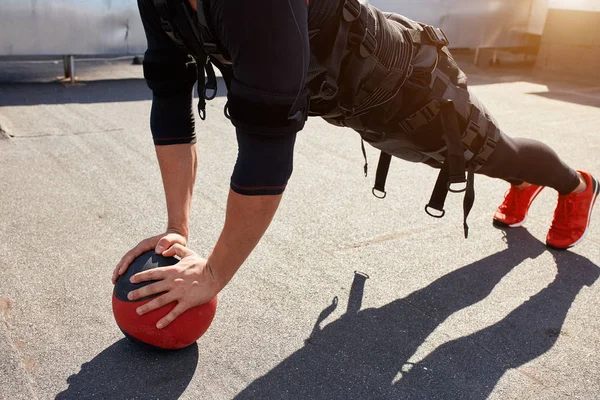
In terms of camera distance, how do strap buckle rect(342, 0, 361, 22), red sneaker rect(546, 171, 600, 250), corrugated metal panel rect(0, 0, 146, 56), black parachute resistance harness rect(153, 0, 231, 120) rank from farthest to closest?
corrugated metal panel rect(0, 0, 146, 56) → red sneaker rect(546, 171, 600, 250) → strap buckle rect(342, 0, 361, 22) → black parachute resistance harness rect(153, 0, 231, 120)

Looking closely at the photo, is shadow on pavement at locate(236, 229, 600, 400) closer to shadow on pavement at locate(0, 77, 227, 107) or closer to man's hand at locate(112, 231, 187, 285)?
man's hand at locate(112, 231, 187, 285)

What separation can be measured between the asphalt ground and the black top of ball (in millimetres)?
247

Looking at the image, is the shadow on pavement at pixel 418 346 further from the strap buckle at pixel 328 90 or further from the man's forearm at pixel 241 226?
the strap buckle at pixel 328 90

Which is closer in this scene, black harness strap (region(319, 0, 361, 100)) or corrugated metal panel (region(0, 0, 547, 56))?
black harness strap (region(319, 0, 361, 100))

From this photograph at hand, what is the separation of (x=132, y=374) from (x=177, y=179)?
74 cm

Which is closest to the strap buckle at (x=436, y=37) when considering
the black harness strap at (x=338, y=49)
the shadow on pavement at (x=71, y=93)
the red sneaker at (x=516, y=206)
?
the black harness strap at (x=338, y=49)

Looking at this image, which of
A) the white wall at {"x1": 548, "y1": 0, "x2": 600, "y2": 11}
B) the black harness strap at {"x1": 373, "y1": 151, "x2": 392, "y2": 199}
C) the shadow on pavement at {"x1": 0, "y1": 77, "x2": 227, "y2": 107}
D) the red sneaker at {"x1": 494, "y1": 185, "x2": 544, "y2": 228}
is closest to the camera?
the black harness strap at {"x1": 373, "y1": 151, "x2": 392, "y2": 199}

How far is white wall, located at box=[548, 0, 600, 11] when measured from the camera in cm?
953

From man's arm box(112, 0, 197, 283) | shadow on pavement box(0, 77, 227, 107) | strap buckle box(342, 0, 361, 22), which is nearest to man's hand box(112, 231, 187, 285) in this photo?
man's arm box(112, 0, 197, 283)

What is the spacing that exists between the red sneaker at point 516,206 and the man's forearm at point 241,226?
6.80 feet

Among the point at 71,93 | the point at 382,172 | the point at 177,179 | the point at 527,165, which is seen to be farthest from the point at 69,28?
the point at 527,165

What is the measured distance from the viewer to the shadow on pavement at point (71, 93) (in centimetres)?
584

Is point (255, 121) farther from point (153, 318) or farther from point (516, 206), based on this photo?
→ point (516, 206)

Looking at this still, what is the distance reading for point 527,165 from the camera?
293 centimetres
